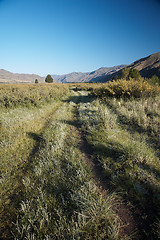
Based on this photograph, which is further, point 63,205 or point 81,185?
point 81,185

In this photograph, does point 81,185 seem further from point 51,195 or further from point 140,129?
point 140,129

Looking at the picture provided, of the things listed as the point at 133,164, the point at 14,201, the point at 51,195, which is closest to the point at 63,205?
the point at 51,195

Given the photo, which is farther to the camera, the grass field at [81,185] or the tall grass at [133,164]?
the tall grass at [133,164]

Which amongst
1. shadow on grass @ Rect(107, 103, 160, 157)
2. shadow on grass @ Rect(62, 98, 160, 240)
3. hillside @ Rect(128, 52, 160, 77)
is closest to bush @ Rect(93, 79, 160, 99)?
shadow on grass @ Rect(107, 103, 160, 157)

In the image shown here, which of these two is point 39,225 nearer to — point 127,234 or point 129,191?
point 127,234

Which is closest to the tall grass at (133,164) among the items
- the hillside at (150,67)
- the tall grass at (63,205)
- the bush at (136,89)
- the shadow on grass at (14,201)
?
the tall grass at (63,205)

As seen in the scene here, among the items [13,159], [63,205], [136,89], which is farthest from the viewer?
[136,89]

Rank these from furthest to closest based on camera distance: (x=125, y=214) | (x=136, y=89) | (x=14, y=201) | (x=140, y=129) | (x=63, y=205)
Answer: (x=136, y=89)
(x=140, y=129)
(x=14, y=201)
(x=63, y=205)
(x=125, y=214)

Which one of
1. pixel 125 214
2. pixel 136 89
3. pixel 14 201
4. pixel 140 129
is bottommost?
pixel 14 201

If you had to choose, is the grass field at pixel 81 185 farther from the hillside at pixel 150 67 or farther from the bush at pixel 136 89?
the hillside at pixel 150 67

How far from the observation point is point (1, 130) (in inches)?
242

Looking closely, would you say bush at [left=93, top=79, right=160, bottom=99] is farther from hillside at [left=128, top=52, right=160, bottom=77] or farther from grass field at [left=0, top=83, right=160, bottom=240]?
hillside at [left=128, top=52, right=160, bottom=77]

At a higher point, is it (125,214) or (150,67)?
(150,67)

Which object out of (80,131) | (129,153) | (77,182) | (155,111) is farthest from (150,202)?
(155,111)
